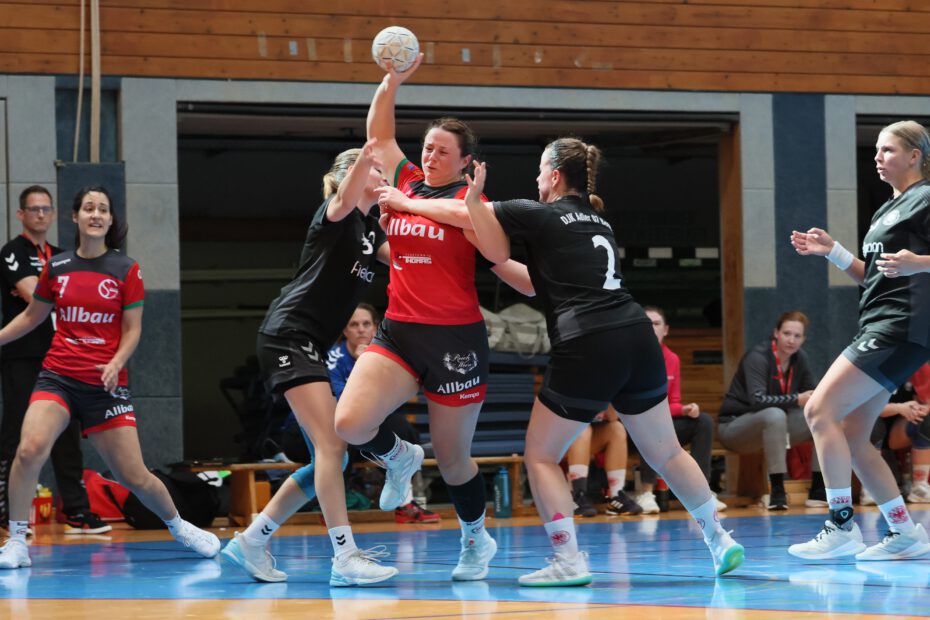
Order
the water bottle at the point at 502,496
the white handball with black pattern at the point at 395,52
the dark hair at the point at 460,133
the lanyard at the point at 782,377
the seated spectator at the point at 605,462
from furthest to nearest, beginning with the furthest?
1. the lanyard at the point at 782,377
2. the water bottle at the point at 502,496
3. the seated spectator at the point at 605,462
4. the white handball with black pattern at the point at 395,52
5. the dark hair at the point at 460,133

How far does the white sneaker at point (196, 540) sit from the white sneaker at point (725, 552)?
9.60ft

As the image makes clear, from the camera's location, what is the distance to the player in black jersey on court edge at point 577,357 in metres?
5.92

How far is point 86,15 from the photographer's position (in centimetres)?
1112

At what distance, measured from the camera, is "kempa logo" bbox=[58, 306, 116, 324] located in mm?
7652

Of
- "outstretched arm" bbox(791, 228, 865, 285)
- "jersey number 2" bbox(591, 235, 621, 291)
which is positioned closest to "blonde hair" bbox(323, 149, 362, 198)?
"jersey number 2" bbox(591, 235, 621, 291)

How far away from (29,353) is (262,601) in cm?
471

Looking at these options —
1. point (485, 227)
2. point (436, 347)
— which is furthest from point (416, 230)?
point (436, 347)

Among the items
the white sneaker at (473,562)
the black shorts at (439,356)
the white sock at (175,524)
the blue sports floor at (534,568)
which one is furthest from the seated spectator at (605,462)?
the black shorts at (439,356)

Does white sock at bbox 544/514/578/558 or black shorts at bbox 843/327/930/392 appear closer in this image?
white sock at bbox 544/514/578/558

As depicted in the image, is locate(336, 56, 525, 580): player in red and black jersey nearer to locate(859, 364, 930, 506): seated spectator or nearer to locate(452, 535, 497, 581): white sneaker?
locate(452, 535, 497, 581): white sneaker

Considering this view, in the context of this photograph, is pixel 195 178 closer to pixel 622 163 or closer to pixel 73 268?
pixel 622 163

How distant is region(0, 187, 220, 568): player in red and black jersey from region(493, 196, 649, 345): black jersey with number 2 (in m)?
2.61

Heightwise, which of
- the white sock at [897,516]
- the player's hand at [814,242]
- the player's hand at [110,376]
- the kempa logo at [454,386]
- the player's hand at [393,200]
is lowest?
the white sock at [897,516]

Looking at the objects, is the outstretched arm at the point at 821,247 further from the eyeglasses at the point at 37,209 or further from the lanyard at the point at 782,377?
the eyeglasses at the point at 37,209
